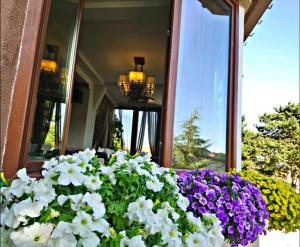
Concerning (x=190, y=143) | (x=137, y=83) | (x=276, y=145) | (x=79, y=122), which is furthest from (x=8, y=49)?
(x=276, y=145)

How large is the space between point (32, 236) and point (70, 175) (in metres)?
0.23

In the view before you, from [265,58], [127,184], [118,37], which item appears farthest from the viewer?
[265,58]

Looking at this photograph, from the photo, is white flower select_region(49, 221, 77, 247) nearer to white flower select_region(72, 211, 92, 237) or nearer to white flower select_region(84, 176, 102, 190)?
white flower select_region(72, 211, 92, 237)

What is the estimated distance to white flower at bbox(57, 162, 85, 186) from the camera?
35.1 inches

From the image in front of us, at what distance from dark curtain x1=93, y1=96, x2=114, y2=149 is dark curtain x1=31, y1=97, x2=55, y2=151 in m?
4.19

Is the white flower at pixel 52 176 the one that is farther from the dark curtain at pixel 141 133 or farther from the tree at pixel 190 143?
the dark curtain at pixel 141 133

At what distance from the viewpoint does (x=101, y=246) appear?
2.72 ft

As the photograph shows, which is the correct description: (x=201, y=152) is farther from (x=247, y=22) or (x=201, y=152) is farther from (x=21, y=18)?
(x=247, y=22)

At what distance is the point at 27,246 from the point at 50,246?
64 mm

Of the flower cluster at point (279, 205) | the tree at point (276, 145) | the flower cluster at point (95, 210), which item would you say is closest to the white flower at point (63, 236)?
the flower cluster at point (95, 210)

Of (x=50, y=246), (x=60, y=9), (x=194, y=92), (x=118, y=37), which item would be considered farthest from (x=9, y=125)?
(x=118, y=37)

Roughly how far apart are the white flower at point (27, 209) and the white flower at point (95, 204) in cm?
14

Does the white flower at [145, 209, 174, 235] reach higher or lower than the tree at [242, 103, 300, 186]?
lower

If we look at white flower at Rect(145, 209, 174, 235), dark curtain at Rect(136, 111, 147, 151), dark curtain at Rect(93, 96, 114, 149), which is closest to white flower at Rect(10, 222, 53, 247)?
white flower at Rect(145, 209, 174, 235)
